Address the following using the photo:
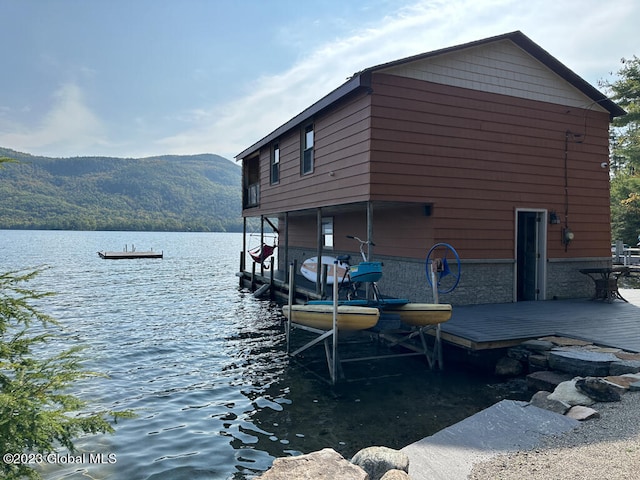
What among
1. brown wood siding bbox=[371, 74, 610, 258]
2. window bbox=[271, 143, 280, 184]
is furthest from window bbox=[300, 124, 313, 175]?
brown wood siding bbox=[371, 74, 610, 258]

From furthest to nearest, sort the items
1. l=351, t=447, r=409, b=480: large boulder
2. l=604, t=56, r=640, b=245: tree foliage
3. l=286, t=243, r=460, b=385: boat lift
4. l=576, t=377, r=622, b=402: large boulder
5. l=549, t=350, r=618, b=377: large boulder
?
l=604, t=56, r=640, b=245: tree foliage < l=286, t=243, r=460, b=385: boat lift < l=549, t=350, r=618, b=377: large boulder < l=576, t=377, r=622, b=402: large boulder < l=351, t=447, r=409, b=480: large boulder

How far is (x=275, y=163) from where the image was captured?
53.3ft

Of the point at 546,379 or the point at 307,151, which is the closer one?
the point at 546,379

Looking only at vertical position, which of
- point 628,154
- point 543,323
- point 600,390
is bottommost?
point 600,390

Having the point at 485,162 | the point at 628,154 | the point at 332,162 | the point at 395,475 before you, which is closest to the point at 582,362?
the point at 395,475

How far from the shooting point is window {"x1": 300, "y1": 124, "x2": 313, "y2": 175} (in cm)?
1291

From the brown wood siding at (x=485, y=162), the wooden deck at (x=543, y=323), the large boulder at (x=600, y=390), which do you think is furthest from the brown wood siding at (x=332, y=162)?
the large boulder at (x=600, y=390)

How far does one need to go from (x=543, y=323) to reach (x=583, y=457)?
5.17 metres

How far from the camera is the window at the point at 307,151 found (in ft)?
42.3

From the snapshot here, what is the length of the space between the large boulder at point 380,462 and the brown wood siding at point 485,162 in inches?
241

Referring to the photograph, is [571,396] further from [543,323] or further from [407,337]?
[407,337]

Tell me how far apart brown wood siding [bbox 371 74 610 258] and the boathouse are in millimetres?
27

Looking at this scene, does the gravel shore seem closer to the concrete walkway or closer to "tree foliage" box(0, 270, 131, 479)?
the concrete walkway

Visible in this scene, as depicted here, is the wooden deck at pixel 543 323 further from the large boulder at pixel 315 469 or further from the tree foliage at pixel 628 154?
the tree foliage at pixel 628 154
